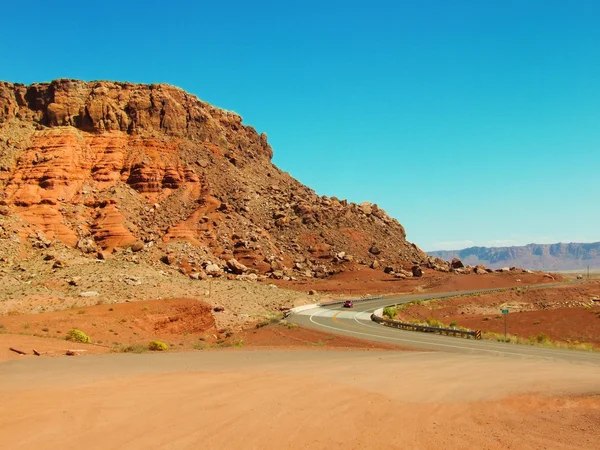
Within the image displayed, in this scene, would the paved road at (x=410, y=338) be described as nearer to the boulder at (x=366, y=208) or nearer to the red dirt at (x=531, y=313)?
the red dirt at (x=531, y=313)

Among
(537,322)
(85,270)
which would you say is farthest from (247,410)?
(85,270)

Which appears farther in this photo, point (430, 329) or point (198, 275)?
point (198, 275)

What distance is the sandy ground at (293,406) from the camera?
936 centimetres

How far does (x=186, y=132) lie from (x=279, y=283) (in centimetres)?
3176

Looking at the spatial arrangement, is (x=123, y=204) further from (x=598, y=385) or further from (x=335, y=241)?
(x=598, y=385)

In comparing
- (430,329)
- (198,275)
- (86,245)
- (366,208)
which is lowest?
(430,329)

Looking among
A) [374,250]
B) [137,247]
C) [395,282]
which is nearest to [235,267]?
[137,247]

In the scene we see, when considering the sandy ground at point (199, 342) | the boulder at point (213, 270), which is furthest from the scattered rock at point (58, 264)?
the sandy ground at point (199, 342)

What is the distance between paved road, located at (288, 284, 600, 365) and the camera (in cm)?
2259

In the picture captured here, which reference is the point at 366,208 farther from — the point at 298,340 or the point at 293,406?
the point at 293,406

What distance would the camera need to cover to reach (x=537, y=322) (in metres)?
43.2

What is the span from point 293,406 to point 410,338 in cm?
1849

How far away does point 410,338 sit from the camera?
28.6 m

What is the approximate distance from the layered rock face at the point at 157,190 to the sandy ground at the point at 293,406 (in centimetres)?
4476
